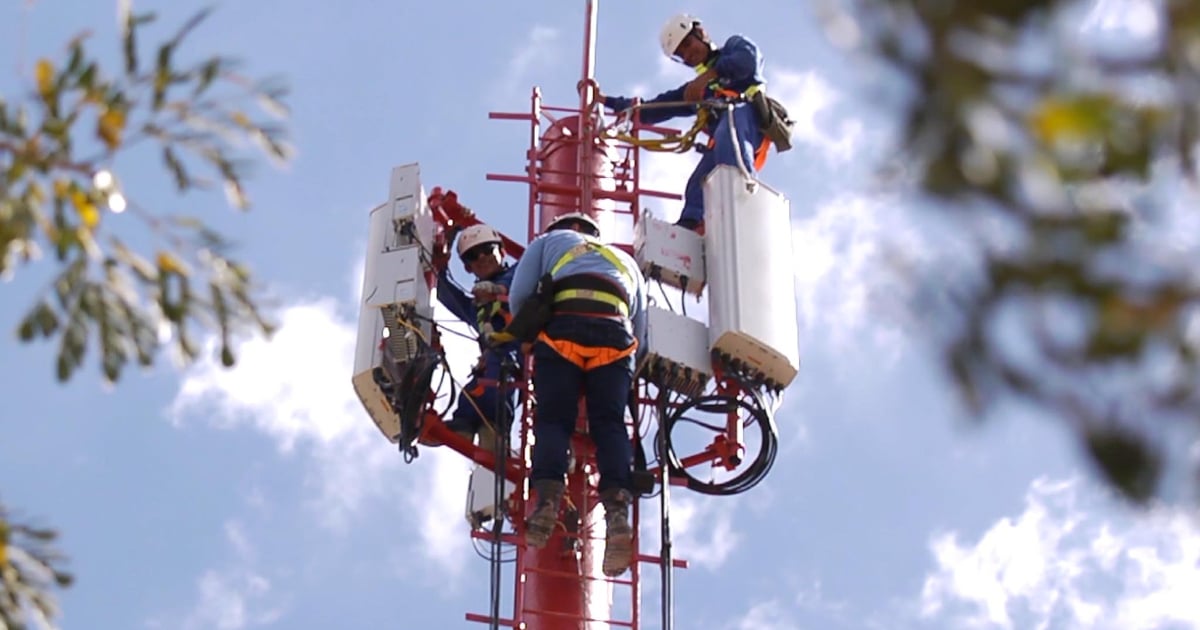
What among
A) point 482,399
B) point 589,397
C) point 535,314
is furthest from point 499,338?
point 482,399

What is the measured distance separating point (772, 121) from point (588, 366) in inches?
98.8

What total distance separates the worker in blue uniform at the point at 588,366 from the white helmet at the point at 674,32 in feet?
8.81

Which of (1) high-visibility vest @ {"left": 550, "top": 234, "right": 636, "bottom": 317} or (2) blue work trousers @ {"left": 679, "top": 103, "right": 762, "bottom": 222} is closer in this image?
(1) high-visibility vest @ {"left": 550, "top": 234, "right": 636, "bottom": 317}

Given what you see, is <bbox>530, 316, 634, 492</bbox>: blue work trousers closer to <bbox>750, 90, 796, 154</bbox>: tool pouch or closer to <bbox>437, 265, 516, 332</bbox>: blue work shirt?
<bbox>437, 265, 516, 332</bbox>: blue work shirt

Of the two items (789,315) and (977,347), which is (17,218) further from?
(789,315)

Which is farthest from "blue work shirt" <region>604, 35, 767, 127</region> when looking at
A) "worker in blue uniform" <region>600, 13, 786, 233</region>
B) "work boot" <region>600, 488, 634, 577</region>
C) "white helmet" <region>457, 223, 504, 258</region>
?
"work boot" <region>600, 488, 634, 577</region>

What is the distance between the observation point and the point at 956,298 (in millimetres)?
3137

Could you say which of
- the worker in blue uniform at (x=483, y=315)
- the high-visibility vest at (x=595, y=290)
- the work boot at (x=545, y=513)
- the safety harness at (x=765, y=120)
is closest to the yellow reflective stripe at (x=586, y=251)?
the high-visibility vest at (x=595, y=290)

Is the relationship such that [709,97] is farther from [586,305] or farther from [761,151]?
[586,305]

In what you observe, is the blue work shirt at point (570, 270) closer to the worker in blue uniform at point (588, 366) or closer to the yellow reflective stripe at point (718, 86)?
the worker in blue uniform at point (588, 366)

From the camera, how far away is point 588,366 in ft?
34.3

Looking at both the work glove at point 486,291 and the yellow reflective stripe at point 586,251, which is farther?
the work glove at point 486,291

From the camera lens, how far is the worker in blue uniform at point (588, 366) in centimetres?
1027

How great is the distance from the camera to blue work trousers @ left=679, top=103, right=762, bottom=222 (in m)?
11.9
